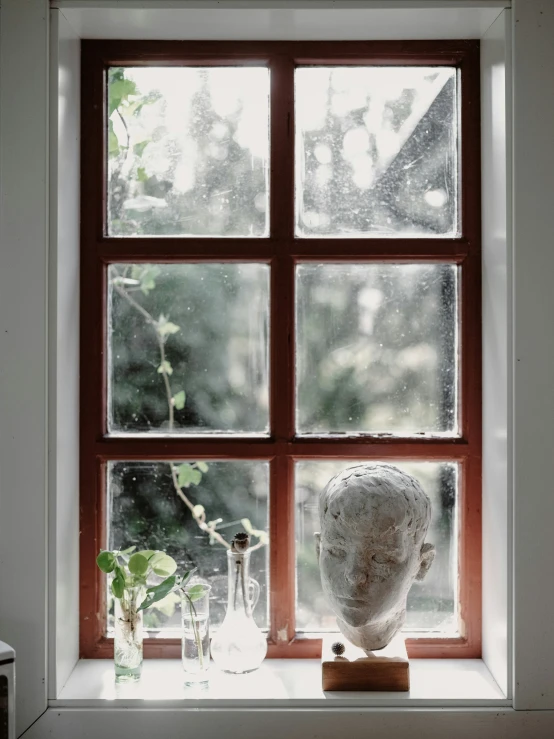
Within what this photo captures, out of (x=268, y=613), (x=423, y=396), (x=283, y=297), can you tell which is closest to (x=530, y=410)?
(x=423, y=396)

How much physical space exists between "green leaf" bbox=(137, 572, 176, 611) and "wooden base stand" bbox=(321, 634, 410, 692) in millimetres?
381

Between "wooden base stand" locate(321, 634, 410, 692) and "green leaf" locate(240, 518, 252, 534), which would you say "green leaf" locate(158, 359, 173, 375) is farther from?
"wooden base stand" locate(321, 634, 410, 692)

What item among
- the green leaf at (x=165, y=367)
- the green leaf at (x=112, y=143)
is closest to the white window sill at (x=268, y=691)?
the green leaf at (x=165, y=367)

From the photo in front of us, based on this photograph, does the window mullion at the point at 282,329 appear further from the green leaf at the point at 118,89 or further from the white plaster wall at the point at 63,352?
the white plaster wall at the point at 63,352

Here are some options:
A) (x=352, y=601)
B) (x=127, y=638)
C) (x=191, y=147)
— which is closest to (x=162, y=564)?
(x=127, y=638)

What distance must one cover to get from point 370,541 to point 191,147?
3.45 ft

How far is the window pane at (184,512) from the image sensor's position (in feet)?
5.90

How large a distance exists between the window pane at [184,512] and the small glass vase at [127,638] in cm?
16

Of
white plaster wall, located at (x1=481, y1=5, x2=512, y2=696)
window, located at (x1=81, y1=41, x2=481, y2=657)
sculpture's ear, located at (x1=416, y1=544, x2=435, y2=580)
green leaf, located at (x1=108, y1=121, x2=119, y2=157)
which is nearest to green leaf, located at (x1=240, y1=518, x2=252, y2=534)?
window, located at (x1=81, y1=41, x2=481, y2=657)

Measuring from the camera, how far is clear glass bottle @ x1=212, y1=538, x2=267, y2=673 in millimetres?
1630

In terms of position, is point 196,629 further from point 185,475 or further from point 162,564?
point 185,475

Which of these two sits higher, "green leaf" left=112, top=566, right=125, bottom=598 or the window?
the window

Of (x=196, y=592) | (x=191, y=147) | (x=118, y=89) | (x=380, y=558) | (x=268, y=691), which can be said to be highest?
(x=118, y=89)

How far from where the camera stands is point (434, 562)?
5.89ft
